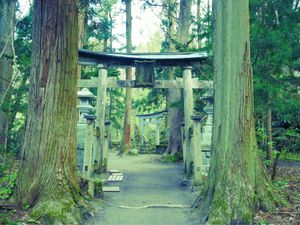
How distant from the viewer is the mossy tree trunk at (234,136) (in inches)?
198

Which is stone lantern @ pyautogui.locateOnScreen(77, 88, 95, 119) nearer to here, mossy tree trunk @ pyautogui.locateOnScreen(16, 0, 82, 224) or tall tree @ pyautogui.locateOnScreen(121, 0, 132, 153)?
mossy tree trunk @ pyautogui.locateOnScreen(16, 0, 82, 224)

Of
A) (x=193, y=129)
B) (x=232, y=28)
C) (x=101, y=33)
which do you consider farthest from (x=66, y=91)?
(x=101, y=33)

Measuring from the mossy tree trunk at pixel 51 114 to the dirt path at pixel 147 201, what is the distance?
840 millimetres

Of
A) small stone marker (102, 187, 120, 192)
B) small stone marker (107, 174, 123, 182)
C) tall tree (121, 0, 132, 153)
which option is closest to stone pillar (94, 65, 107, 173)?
small stone marker (107, 174, 123, 182)

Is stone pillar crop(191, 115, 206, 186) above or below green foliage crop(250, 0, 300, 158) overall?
below

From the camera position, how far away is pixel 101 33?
1806cm

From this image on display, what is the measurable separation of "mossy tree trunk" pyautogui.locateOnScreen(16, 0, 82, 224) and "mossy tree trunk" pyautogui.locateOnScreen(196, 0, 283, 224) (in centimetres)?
207

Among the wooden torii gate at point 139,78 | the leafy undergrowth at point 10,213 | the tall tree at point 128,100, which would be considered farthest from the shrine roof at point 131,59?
the tall tree at point 128,100

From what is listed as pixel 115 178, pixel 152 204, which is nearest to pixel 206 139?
pixel 115 178

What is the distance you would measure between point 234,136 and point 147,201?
2.78m

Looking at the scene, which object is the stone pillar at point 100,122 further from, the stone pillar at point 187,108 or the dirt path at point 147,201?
the stone pillar at point 187,108

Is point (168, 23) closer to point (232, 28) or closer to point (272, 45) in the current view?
point (272, 45)

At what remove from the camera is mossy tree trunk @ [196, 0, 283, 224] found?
503 centimetres

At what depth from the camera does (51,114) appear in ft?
17.5
